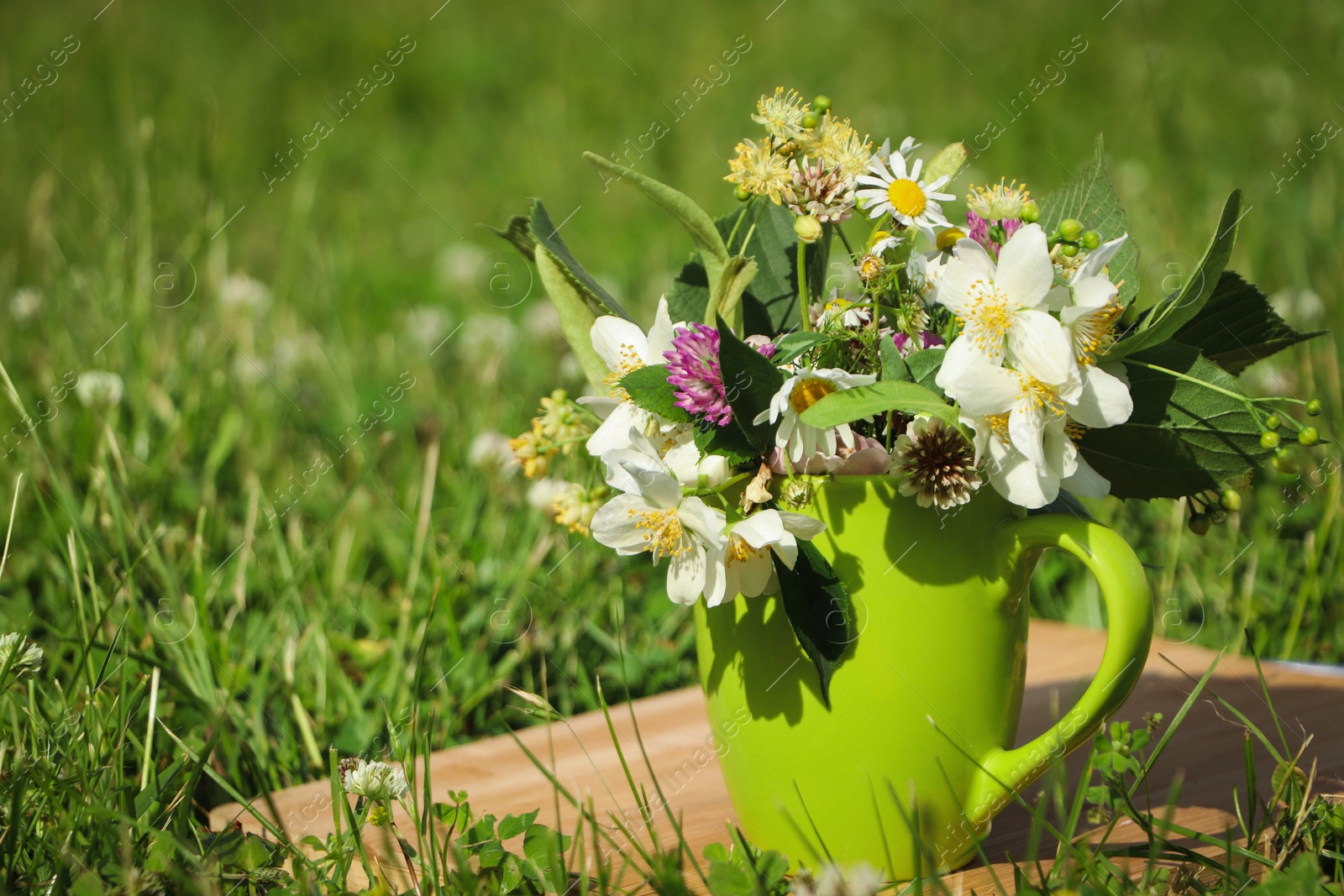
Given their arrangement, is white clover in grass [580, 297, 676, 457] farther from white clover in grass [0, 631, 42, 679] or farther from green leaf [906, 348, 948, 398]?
white clover in grass [0, 631, 42, 679]

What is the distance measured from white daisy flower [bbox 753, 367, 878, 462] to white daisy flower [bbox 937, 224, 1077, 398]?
53 millimetres

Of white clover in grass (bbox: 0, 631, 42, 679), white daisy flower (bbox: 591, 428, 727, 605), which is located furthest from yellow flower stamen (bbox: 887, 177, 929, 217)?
white clover in grass (bbox: 0, 631, 42, 679)

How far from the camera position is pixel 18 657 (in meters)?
0.75

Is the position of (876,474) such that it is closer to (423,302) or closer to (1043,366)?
(1043,366)

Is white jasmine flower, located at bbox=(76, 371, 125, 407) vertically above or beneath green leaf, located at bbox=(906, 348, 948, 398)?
above

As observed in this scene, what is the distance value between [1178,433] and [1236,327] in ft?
0.26

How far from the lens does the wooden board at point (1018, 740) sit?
0.77 meters

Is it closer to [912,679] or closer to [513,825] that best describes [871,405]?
[912,679]

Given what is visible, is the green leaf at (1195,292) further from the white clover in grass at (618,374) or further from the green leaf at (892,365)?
the white clover in grass at (618,374)

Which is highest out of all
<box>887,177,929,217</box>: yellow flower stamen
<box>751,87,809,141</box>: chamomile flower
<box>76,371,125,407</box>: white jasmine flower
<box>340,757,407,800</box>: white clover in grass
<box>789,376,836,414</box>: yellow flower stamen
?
<box>76,371,125,407</box>: white jasmine flower

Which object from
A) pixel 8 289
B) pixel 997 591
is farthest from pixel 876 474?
pixel 8 289

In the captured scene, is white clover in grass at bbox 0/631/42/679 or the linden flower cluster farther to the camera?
white clover in grass at bbox 0/631/42/679

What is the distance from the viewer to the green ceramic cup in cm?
61

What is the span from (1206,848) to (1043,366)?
39 centimetres
